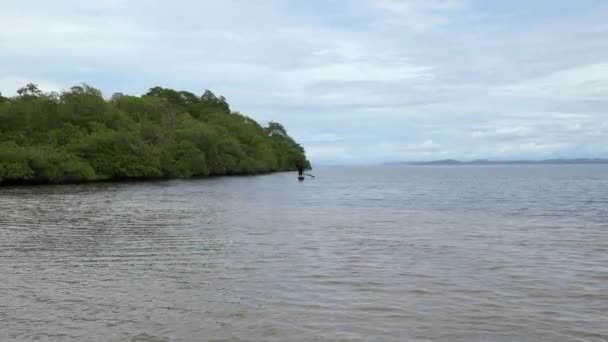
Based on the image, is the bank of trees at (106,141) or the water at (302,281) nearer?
the water at (302,281)

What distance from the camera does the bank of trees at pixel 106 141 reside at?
215 ft

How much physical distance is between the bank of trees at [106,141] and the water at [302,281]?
4274 centimetres

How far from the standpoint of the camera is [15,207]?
33.6 m

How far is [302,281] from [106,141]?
69938mm

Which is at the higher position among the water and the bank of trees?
the bank of trees

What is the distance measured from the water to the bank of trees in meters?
42.7

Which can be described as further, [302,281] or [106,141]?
[106,141]

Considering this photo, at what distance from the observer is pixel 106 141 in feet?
253

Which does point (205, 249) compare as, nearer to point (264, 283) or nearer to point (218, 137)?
point (264, 283)

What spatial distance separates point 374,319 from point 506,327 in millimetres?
2098

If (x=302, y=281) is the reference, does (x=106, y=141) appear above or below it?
above

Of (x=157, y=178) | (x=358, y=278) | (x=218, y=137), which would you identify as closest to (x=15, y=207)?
(x=358, y=278)

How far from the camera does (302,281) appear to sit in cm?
1277

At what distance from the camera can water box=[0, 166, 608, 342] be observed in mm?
9164
